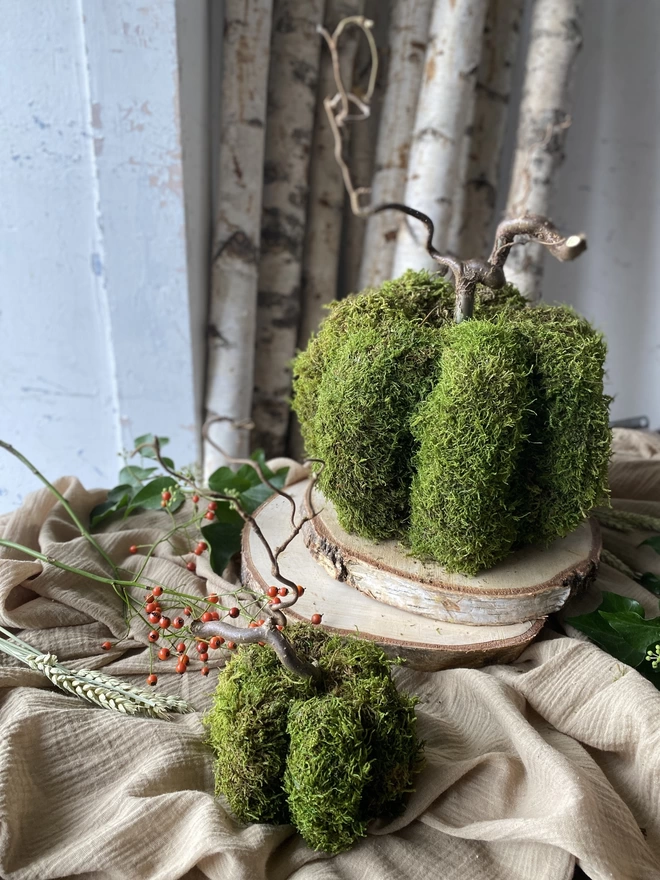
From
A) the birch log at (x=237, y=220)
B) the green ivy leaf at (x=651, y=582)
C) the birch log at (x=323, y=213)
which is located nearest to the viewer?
the green ivy leaf at (x=651, y=582)

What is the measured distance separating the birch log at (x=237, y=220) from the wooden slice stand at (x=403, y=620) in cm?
76

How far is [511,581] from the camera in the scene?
0.84 metres

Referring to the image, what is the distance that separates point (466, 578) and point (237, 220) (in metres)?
1.06

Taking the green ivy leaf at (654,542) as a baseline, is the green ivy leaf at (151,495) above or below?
below

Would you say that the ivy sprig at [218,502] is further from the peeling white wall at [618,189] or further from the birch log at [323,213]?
the peeling white wall at [618,189]

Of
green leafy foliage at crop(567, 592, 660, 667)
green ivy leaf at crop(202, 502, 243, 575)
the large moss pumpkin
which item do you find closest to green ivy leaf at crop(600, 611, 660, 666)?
green leafy foliage at crop(567, 592, 660, 667)

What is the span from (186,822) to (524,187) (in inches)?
58.4

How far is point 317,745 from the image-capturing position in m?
0.58

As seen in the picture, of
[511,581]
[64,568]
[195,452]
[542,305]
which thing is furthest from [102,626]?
[195,452]

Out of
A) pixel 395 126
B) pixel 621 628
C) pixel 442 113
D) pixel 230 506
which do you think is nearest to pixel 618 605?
pixel 621 628

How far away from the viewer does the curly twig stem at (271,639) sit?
0.60 m

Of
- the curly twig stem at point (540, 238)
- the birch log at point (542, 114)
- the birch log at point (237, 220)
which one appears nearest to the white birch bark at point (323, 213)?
the birch log at point (237, 220)

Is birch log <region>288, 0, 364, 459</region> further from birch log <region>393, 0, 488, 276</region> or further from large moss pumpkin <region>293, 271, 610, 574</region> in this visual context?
large moss pumpkin <region>293, 271, 610, 574</region>

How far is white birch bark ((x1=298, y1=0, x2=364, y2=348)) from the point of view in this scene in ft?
5.39
